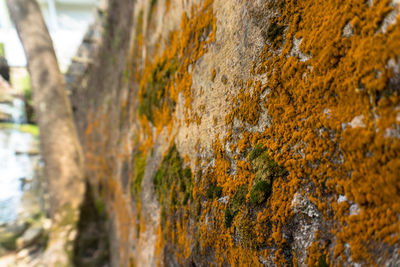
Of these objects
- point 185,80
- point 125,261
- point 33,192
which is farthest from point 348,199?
point 33,192

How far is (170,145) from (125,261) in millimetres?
1569

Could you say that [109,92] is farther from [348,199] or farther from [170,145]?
[348,199]

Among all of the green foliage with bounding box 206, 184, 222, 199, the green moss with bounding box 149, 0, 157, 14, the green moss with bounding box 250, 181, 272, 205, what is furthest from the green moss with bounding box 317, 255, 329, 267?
the green moss with bounding box 149, 0, 157, 14

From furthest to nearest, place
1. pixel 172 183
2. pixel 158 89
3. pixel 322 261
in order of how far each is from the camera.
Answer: pixel 158 89 → pixel 172 183 → pixel 322 261

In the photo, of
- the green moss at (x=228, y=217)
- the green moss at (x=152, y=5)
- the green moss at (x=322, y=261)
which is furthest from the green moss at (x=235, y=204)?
the green moss at (x=152, y=5)

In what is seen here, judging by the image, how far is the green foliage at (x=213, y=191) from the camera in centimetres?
102

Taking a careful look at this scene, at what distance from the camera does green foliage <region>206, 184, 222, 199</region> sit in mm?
1018

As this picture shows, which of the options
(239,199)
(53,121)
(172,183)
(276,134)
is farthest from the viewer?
(53,121)

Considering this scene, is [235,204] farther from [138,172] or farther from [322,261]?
[138,172]

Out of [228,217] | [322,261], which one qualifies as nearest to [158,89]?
[228,217]

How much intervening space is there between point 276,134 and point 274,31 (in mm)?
319

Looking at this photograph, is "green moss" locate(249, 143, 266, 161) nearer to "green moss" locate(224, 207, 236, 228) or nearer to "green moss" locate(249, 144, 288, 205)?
"green moss" locate(249, 144, 288, 205)

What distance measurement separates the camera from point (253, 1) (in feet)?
2.98

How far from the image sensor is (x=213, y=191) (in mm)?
1050
